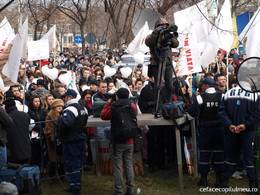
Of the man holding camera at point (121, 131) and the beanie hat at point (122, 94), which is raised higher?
the beanie hat at point (122, 94)

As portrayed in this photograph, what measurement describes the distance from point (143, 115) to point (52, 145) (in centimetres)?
181

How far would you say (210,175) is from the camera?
436 inches

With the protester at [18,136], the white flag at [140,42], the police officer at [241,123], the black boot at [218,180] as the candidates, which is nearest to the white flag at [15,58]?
the protester at [18,136]

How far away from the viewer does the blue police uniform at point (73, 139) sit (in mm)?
9570

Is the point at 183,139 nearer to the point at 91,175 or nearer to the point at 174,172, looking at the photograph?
the point at 174,172

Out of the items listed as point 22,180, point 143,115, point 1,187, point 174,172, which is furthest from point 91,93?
point 1,187

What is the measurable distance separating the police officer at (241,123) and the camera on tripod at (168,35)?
1.36 metres

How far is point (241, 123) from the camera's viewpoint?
9.51m

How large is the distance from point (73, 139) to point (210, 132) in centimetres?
239

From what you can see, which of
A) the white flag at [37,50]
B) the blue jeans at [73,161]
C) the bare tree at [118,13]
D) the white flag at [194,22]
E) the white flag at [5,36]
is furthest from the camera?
the bare tree at [118,13]

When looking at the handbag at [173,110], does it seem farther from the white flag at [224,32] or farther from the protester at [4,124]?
the white flag at [224,32]

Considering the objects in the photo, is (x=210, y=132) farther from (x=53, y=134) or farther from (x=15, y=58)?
(x=15, y=58)

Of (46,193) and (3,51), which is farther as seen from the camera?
(3,51)

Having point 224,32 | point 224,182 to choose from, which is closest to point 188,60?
point 224,32
